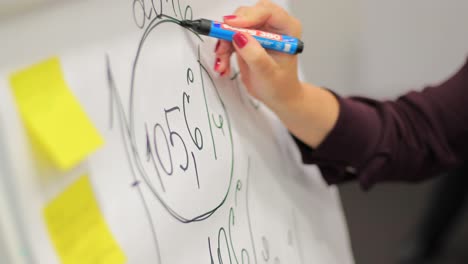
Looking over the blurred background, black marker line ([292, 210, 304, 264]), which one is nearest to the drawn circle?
black marker line ([292, 210, 304, 264])

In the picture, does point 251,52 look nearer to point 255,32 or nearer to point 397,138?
point 255,32

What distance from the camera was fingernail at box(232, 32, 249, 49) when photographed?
478mm

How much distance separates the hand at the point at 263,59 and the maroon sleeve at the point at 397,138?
0.33ft

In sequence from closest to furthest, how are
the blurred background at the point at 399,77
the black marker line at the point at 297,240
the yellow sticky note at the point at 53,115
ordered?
the yellow sticky note at the point at 53,115 → the black marker line at the point at 297,240 → the blurred background at the point at 399,77

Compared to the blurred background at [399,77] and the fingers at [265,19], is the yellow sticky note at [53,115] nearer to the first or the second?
the fingers at [265,19]

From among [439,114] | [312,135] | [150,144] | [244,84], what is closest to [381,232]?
[439,114]

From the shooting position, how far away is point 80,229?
0.35 m

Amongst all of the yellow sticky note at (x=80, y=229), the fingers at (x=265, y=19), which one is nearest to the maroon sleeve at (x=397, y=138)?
the fingers at (x=265, y=19)

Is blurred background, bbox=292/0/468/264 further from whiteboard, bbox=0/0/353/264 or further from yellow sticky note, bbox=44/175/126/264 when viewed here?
yellow sticky note, bbox=44/175/126/264

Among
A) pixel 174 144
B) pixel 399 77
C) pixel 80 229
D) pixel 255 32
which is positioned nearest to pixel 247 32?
pixel 255 32

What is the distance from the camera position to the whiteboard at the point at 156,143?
1.05 ft

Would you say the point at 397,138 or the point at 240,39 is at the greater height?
the point at 240,39

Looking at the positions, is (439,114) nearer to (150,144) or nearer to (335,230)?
(335,230)

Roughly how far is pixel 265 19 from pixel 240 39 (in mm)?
72
